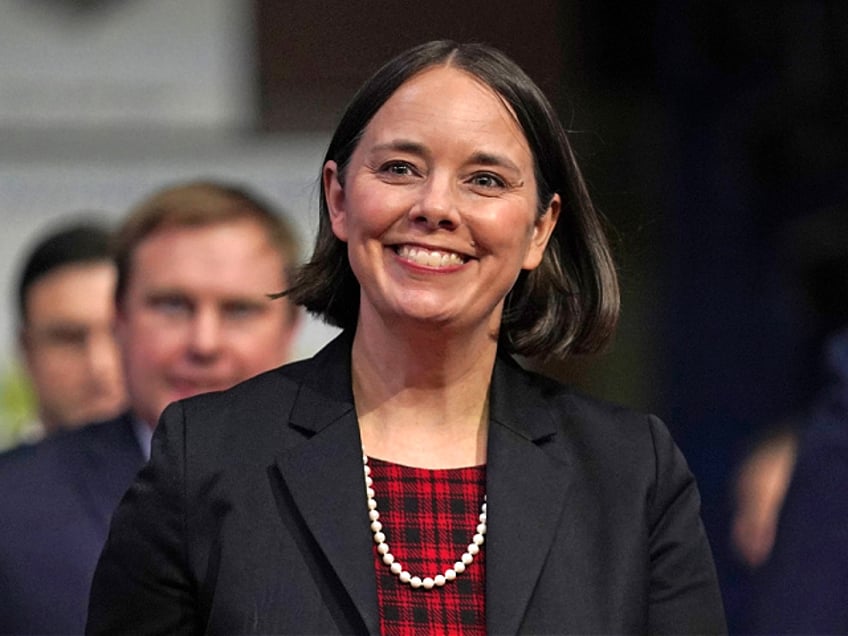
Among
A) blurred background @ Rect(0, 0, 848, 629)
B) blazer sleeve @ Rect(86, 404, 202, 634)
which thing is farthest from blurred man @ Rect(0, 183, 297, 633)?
blurred background @ Rect(0, 0, 848, 629)

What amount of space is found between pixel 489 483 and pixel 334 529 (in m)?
0.22

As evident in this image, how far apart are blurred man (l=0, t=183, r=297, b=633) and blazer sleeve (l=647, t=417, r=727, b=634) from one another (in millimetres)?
1181

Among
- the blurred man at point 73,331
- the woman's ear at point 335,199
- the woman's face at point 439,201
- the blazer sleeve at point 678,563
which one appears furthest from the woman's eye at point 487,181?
the blurred man at point 73,331

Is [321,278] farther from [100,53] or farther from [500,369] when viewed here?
[100,53]

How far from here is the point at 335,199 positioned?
2.76m

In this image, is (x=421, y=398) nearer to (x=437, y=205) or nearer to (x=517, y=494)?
(x=517, y=494)

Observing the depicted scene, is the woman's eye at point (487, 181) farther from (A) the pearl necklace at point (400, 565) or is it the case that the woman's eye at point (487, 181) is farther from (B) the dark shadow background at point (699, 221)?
(B) the dark shadow background at point (699, 221)

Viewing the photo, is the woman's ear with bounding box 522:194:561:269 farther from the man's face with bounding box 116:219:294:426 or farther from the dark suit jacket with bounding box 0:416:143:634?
the man's face with bounding box 116:219:294:426

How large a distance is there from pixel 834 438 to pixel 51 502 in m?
1.37

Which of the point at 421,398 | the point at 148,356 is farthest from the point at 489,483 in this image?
the point at 148,356

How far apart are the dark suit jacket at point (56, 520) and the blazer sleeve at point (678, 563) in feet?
3.83

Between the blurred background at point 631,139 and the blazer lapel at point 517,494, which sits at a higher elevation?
the blazer lapel at point 517,494

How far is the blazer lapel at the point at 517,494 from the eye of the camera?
2562 mm

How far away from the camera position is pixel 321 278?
9.30ft
